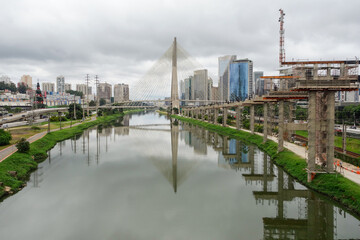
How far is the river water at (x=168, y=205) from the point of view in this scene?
9.08m

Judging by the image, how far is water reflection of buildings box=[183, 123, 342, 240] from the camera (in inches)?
364

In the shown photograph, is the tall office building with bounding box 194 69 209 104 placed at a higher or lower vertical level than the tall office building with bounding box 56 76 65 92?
lower

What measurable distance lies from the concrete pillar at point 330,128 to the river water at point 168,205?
184 cm

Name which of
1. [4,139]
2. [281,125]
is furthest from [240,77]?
[4,139]

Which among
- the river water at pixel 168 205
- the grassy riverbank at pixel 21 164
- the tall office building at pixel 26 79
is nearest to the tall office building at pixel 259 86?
the river water at pixel 168 205

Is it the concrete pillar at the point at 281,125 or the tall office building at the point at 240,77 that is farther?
the tall office building at the point at 240,77

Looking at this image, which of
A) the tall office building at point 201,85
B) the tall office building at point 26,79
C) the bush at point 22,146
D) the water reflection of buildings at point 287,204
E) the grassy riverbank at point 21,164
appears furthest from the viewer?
the tall office building at point 26,79

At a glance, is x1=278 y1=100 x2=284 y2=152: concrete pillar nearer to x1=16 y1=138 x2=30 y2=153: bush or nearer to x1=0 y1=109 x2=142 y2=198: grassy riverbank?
x1=0 y1=109 x2=142 y2=198: grassy riverbank

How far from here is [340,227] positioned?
9148mm

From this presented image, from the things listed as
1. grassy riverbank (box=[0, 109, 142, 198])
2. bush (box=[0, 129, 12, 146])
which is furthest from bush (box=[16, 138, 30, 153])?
bush (box=[0, 129, 12, 146])

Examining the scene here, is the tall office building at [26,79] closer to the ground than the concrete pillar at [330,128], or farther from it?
farther from it

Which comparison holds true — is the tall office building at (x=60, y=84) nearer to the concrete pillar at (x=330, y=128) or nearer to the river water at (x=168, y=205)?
the river water at (x=168, y=205)

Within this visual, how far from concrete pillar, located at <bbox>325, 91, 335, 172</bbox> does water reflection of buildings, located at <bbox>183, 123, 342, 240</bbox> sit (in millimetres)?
1779

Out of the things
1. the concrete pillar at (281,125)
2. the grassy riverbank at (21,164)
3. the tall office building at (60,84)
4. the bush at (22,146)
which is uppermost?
the tall office building at (60,84)
